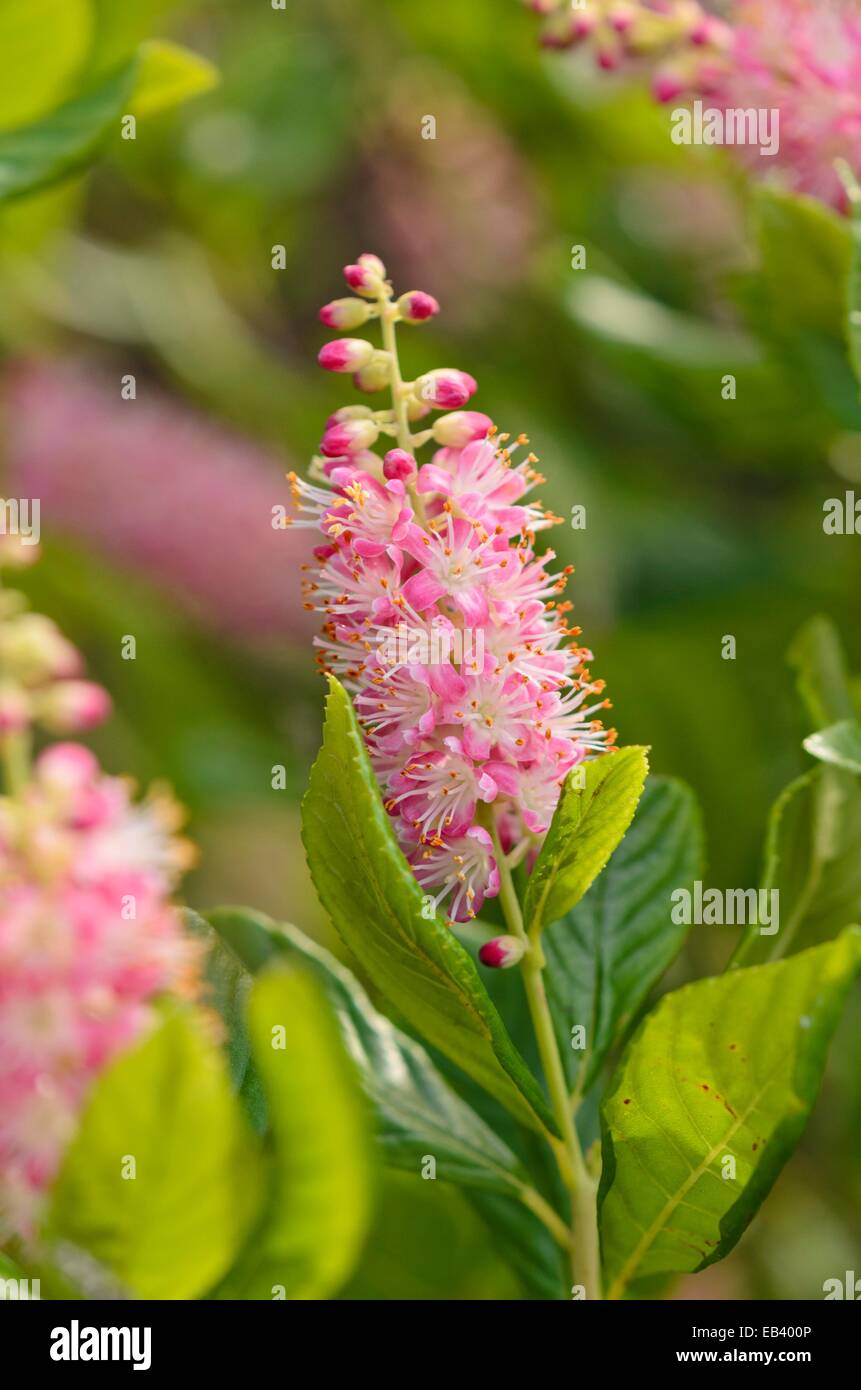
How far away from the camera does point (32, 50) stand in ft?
4.15

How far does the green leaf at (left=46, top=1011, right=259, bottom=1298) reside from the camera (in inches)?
24.7

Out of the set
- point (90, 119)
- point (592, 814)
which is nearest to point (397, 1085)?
point (592, 814)

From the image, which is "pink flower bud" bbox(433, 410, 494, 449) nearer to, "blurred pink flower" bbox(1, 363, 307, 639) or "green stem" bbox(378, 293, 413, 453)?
"green stem" bbox(378, 293, 413, 453)

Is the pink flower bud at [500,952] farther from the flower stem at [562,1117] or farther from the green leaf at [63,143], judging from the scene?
the green leaf at [63,143]

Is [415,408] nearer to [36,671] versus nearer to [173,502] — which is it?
[36,671]

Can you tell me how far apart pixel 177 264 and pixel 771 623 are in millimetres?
1085

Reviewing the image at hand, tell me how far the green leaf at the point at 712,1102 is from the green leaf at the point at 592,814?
0.08 meters

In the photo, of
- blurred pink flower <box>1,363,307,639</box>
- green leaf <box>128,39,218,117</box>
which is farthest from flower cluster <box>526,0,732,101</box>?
blurred pink flower <box>1,363,307,639</box>

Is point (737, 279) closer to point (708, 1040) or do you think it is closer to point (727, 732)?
point (727, 732)

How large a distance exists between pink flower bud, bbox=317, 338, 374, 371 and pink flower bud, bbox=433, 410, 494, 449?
52 mm

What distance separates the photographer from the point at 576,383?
2.23m

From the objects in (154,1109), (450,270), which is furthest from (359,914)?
(450,270)

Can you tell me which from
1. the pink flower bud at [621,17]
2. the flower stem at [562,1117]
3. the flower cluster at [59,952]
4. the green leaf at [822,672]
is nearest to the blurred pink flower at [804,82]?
the pink flower bud at [621,17]

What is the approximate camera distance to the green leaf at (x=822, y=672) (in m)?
1.08
